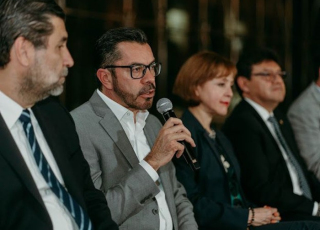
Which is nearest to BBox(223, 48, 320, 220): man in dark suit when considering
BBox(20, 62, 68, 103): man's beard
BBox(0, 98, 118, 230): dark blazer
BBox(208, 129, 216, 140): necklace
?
BBox(208, 129, 216, 140): necklace

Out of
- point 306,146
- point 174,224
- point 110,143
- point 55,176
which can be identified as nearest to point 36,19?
point 55,176

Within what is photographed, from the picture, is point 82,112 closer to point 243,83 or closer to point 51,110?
point 51,110

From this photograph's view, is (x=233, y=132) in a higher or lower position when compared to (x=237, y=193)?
higher

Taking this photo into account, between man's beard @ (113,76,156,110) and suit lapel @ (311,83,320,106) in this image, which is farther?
suit lapel @ (311,83,320,106)

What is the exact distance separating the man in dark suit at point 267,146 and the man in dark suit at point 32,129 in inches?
65.9

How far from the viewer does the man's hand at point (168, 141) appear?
7.86 ft

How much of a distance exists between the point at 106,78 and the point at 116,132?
298mm

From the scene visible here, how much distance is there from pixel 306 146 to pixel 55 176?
2.43 m

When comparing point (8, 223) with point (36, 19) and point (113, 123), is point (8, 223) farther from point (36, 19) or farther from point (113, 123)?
point (113, 123)

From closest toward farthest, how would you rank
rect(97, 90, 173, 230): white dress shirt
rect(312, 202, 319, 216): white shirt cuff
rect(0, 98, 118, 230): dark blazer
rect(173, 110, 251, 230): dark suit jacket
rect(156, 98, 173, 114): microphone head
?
rect(0, 98, 118, 230): dark blazer
rect(156, 98, 173, 114): microphone head
rect(97, 90, 173, 230): white dress shirt
rect(173, 110, 251, 230): dark suit jacket
rect(312, 202, 319, 216): white shirt cuff

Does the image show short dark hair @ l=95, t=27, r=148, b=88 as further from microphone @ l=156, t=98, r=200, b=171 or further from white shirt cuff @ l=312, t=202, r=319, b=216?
white shirt cuff @ l=312, t=202, r=319, b=216

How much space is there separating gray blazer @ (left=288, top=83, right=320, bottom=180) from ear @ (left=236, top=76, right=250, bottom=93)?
423 millimetres

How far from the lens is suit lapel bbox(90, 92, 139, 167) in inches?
102

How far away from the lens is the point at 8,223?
1.81 metres
